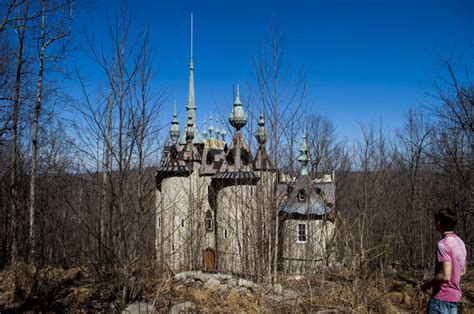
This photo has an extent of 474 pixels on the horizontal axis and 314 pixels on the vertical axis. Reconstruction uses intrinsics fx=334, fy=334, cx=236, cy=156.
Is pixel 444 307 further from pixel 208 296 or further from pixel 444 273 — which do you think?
pixel 208 296

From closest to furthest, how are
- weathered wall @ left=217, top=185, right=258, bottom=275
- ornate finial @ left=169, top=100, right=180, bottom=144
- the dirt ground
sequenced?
the dirt ground → weathered wall @ left=217, top=185, right=258, bottom=275 → ornate finial @ left=169, top=100, right=180, bottom=144

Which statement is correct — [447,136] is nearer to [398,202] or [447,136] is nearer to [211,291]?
[398,202]

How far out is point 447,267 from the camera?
3195mm

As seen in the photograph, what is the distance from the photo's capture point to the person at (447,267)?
3.20 metres

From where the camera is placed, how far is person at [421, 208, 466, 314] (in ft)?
10.5

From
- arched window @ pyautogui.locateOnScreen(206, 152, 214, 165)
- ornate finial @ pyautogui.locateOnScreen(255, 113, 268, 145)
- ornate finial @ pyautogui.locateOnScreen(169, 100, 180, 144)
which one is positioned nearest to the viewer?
ornate finial @ pyautogui.locateOnScreen(255, 113, 268, 145)

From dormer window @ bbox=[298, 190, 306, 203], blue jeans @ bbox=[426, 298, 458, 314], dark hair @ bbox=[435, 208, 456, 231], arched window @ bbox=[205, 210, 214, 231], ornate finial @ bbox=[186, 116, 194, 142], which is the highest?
ornate finial @ bbox=[186, 116, 194, 142]

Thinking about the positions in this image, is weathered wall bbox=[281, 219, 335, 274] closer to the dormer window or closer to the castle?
the castle

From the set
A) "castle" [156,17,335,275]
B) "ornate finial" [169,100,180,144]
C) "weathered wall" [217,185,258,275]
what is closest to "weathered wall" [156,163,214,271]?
"castle" [156,17,335,275]

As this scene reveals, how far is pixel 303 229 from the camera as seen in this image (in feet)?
59.6

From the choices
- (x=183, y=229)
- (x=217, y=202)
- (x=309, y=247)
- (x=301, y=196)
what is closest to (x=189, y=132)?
(x=183, y=229)

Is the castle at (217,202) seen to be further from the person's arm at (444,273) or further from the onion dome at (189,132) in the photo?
the person's arm at (444,273)

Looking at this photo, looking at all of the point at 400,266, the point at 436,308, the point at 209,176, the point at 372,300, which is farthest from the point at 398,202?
the point at 436,308

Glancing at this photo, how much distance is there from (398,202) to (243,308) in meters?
17.7
